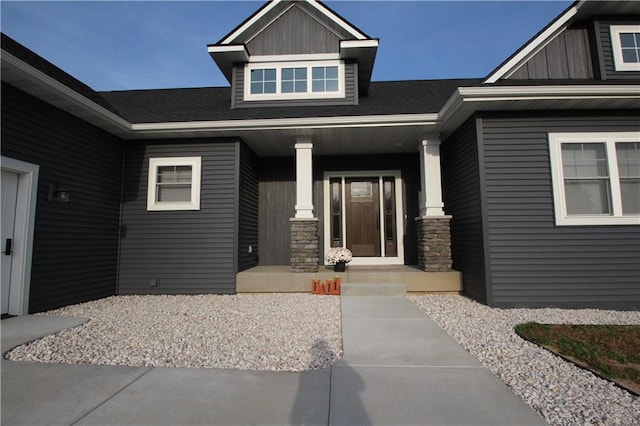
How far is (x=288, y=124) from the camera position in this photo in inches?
217

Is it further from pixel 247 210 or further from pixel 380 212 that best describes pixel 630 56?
pixel 247 210

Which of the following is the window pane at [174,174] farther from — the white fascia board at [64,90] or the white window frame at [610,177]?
the white window frame at [610,177]

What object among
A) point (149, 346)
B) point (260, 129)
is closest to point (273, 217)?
point (260, 129)

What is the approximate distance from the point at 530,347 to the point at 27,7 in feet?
30.8

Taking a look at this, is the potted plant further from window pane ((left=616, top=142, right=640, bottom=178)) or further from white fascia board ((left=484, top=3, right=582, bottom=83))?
window pane ((left=616, top=142, right=640, bottom=178))

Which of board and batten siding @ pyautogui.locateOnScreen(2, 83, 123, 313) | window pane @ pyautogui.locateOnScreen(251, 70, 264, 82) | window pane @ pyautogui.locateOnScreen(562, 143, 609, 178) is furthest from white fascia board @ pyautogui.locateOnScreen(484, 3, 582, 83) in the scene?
board and batten siding @ pyautogui.locateOnScreen(2, 83, 123, 313)

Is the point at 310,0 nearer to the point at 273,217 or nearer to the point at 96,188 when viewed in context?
the point at 273,217

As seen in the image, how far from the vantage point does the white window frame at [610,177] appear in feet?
14.7

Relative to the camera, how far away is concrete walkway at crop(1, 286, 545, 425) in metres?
1.67

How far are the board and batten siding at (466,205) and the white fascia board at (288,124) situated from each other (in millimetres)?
702

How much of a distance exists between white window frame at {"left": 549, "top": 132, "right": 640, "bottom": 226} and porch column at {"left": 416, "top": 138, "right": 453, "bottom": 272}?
5.32 ft

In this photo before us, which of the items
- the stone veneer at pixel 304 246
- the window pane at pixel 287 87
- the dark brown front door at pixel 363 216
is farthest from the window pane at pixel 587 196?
the window pane at pixel 287 87

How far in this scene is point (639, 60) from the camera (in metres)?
5.54

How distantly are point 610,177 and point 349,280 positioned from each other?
13.8 feet
